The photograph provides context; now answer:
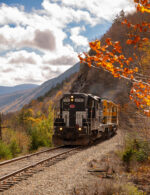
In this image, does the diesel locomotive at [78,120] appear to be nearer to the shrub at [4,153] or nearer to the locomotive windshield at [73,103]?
the locomotive windshield at [73,103]

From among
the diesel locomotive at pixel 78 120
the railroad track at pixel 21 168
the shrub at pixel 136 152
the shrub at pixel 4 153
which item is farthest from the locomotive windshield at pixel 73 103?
the shrub at pixel 136 152

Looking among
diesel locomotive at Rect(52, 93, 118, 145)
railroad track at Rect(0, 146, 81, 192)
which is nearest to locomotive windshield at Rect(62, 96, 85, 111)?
diesel locomotive at Rect(52, 93, 118, 145)

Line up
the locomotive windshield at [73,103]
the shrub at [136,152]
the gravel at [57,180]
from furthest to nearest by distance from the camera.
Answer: the locomotive windshield at [73,103], the shrub at [136,152], the gravel at [57,180]

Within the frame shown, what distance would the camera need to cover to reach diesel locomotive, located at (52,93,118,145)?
15.7 metres

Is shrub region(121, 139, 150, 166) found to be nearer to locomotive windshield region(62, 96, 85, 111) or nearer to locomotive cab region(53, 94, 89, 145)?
locomotive cab region(53, 94, 89, 145)

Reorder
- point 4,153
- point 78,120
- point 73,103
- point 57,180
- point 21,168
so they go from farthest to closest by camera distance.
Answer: point 73,103, point 78,120, point 4,153, point 21,168, point 57,180

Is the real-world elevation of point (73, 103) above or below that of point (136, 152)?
above

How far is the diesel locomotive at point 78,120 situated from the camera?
15.7m

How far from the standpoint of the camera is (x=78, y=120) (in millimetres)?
16266

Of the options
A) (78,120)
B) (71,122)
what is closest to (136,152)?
(78,120)

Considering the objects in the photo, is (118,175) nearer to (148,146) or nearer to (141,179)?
(141,179)

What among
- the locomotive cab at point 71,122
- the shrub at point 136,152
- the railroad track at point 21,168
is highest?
the locomotive cab at point 71,122

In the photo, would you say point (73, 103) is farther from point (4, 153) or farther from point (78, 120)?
point (4, 153)

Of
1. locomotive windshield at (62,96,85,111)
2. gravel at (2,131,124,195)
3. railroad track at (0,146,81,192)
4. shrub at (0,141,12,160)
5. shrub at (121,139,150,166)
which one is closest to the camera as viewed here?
gravel at (2,131,124,195)
